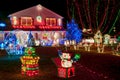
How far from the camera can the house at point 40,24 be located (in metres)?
51.3

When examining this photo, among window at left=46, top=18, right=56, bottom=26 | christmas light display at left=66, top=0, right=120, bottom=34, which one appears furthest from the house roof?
christmas light display at left=66, top=0, right=120, bottom=34

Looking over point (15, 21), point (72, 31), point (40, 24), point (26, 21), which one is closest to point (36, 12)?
point (40, 24)

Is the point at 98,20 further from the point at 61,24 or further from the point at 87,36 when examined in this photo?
the point at 87,36

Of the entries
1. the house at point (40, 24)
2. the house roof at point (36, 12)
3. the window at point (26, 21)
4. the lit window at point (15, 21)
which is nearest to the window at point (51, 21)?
the house at point (40, 24)

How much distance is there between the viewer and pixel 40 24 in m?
52.8

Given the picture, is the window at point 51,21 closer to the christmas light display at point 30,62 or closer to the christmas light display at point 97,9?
the christmas light display at point 97,9

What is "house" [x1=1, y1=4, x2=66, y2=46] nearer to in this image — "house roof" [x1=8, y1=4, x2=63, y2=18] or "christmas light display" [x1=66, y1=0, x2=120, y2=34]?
"house roof" [x1=8, y1=4, x2=63, y2=18]

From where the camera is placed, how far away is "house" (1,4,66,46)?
168 feet

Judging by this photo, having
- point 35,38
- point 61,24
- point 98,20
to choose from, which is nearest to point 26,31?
point 35,38

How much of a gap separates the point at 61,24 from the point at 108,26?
13554mm

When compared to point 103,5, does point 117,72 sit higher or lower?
lower

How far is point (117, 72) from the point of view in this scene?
621 inches

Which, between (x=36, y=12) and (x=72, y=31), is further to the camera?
(x=72, y=31)

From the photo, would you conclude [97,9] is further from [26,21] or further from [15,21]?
[15,21]
